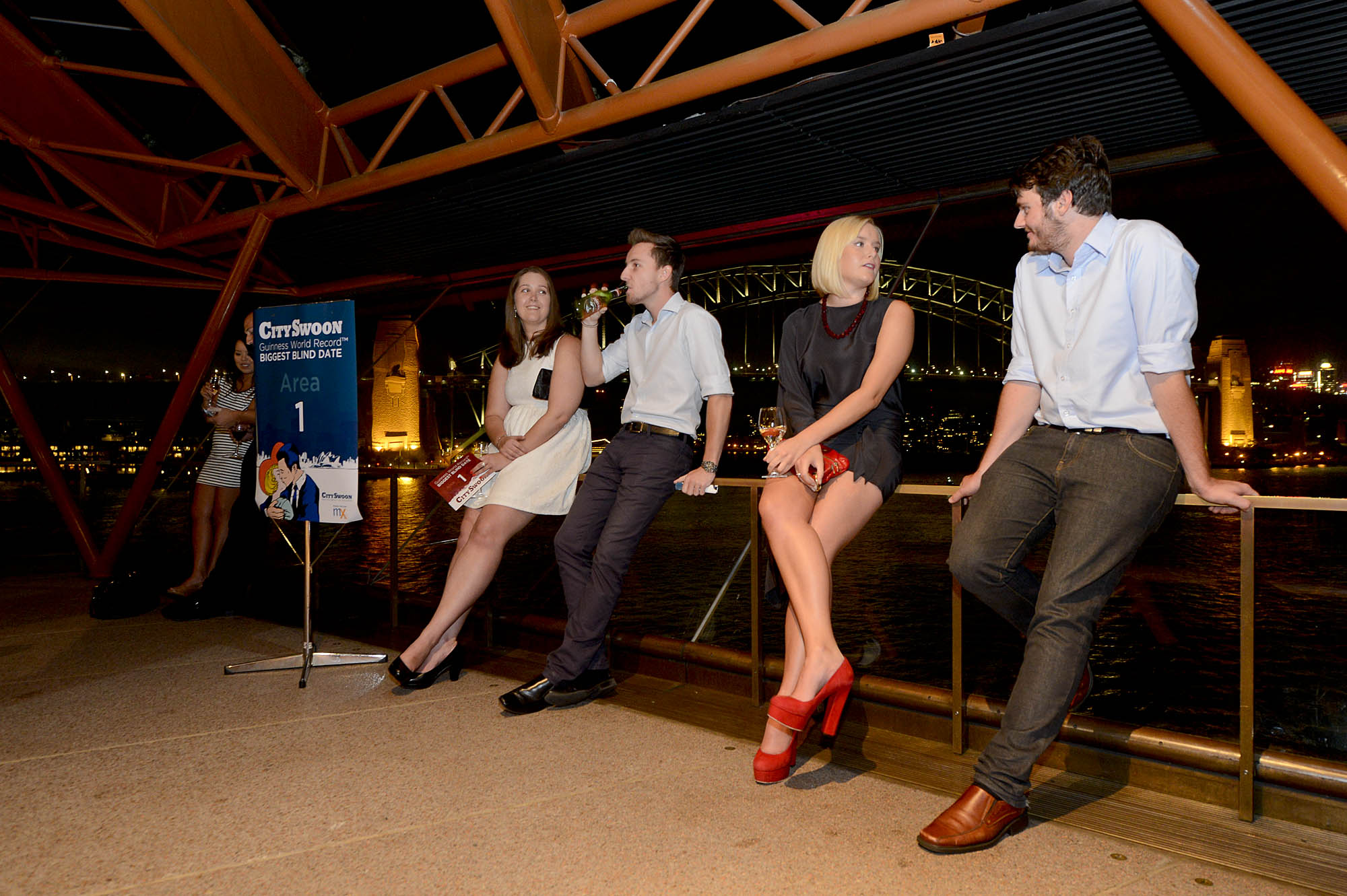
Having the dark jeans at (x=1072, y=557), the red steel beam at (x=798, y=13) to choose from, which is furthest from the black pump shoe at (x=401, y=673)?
the red steel beam at (x=798, y=13)

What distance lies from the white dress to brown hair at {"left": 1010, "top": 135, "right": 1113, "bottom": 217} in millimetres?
1895

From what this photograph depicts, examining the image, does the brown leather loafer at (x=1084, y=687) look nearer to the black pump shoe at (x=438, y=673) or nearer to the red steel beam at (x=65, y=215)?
→ the black pump shoe at (x=438, y=673)

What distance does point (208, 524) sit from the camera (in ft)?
16.1

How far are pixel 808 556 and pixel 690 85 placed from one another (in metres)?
2.52

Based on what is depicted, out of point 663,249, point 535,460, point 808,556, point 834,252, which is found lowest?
point 808,556

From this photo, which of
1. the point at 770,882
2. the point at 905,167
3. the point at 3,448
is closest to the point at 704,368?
the point at 770,882

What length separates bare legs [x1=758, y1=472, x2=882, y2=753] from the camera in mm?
2291

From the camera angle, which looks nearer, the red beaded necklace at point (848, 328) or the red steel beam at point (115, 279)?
the red beaded necklace at point (848, 328)

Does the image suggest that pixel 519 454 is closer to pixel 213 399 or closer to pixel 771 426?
pixel 771 426

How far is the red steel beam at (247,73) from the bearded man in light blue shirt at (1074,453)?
4.39 m

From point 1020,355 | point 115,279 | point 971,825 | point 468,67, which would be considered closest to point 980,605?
point 1020,355

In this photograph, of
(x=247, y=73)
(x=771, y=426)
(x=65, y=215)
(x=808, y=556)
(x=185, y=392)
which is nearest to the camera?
(x=808, y=556)

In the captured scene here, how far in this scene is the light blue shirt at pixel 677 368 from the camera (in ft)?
9.91

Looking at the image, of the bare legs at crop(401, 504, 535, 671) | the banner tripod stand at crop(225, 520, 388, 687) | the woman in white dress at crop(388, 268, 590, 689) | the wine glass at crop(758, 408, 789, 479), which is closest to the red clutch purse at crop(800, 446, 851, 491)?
the wine glass at crop(758, 408, 789, 479)
